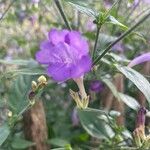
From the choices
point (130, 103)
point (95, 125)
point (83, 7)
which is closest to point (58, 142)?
point (95, 125)

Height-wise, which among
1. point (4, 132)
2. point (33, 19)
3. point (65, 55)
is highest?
point (33, 19)

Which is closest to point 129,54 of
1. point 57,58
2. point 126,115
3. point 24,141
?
point 126,115

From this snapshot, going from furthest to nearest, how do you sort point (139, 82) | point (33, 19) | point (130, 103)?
point (33, 19), point (130, 103), point (139, 82)

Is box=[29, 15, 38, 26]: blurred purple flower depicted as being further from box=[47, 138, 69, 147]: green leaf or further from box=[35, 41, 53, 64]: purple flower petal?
box=[35, 41, 53, 64]: purple flower petal

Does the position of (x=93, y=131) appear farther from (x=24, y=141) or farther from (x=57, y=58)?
(x=57, y=58)

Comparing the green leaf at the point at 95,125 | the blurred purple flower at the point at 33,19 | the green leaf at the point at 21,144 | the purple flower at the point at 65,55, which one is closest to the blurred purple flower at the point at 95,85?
the green leaf at the point at 95,125

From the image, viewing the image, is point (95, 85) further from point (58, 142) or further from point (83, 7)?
point (83, 7)
